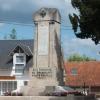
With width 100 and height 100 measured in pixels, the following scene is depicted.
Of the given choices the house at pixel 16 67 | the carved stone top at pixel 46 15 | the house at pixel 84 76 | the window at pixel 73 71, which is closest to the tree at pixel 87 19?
the carved stone top at pixel 46 15

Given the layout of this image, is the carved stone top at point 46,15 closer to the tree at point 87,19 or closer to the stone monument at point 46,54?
the stone monument at point 46,54

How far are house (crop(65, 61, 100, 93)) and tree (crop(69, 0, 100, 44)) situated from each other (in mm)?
49323

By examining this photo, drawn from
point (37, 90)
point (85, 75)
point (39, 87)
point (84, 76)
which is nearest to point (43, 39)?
point (39, 87)

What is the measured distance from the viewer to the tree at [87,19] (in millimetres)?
32125

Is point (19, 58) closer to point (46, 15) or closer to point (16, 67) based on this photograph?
point (16, 67)

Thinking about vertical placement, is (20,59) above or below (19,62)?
above

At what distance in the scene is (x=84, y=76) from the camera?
88375 millimetres

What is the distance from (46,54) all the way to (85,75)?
52.4 m

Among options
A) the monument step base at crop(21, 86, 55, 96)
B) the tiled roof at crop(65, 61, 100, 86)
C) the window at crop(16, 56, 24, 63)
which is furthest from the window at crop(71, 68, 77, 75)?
the monument step base at crop(21, 86, 55, 96)

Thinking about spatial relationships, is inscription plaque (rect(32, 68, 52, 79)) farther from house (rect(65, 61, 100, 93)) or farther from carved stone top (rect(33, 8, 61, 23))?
house (rect(65, 61, 100, 93))

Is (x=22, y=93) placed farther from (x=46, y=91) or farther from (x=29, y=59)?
(x=29, y=59)

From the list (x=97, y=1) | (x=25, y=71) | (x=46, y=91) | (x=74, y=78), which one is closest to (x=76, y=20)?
(x=97, y=1)

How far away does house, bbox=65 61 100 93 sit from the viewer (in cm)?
8494

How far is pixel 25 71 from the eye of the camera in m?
65.9
